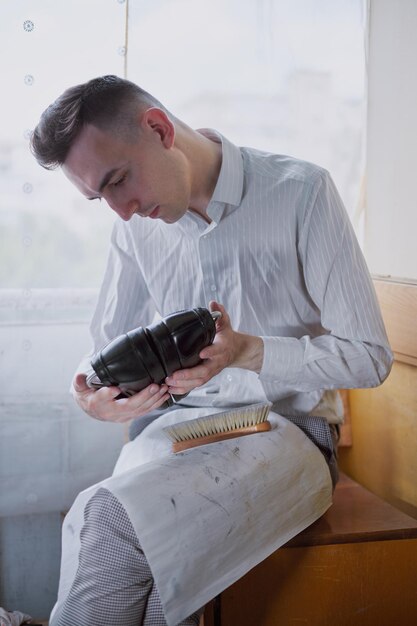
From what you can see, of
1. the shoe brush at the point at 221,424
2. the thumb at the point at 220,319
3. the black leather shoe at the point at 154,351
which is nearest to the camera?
the black leather shoe at the point at 154,351

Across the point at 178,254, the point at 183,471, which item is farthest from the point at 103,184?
the point at 183,471

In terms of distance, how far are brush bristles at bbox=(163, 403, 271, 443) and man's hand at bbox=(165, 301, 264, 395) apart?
0.08 meters

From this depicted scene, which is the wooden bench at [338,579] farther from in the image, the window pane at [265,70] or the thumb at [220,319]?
the window pane at [265,70]

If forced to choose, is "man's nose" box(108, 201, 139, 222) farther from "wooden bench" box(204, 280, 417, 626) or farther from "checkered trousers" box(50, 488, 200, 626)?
"wooden bench" box(204, 280, 417, 626)

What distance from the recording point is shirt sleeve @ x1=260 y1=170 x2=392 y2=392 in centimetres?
112

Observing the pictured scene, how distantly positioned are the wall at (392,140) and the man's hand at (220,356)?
1.95ft

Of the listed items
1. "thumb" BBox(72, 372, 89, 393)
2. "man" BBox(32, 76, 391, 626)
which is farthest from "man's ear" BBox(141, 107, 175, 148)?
"thumb" BBox(72, 372, 89, 393)

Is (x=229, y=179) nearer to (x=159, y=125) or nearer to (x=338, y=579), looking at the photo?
(x=159, y=125)

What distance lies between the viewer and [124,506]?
0.95m

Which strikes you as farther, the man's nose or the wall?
the wall

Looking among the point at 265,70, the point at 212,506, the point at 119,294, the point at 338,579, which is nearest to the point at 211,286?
the point at 119,294

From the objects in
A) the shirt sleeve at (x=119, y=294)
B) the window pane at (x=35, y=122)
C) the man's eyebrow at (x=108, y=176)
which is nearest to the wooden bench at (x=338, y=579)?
the shirt sleeve at (x=119, y=294)

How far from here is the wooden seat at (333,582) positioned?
1118 mm

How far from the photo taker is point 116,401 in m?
1.05
